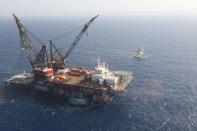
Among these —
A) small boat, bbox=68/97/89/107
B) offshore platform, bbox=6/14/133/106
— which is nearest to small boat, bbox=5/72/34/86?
offshore platform, bbox=6/14/133/106

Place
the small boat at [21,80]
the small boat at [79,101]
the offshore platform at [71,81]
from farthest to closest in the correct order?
the small boat at [21,80], the offshore platform at [71,81], the small boat at [79,101]

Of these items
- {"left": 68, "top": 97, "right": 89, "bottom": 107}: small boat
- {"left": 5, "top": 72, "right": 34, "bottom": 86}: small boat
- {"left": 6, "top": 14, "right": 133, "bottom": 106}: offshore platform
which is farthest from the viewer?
{"left": 5, "top": 72, "right": 34, "bottom": 86}: small boat

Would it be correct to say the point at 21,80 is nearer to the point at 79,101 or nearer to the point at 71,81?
the point at 71,81

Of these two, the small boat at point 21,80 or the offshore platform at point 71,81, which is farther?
the small boat at point 21,80

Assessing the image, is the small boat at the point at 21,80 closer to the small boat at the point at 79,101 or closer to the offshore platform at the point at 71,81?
the offshore platform at the point at 71,81

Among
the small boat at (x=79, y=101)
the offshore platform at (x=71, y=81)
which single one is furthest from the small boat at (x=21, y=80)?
the small boat at (x=79, y=101)

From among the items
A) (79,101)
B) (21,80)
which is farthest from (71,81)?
(21,80)

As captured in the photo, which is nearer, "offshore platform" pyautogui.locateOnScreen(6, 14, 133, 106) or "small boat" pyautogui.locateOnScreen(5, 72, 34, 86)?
"offshore platform" pyautogui.locateOnScreen(6, 14, 133, 106)

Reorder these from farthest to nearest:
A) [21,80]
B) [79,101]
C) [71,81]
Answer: [21,80] < [71,81] < [79,101]

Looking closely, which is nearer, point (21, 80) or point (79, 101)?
point (79, 101)

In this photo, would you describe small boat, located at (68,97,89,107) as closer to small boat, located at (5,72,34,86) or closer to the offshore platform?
the offshore platform

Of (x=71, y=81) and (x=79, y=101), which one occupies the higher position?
(x=71, y=81)

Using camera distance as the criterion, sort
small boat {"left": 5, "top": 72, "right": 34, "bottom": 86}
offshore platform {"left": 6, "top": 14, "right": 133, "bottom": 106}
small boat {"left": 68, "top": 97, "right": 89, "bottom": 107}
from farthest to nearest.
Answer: small boat {"left": 5, "top": 72, "right": 34, "bottom": 86}
offshore platform {"left": 6, "top": 14, "right": 133, "bottom": 106}
small boat {"left": 68, "top": 97, "right": 89, "bottom": 107}
